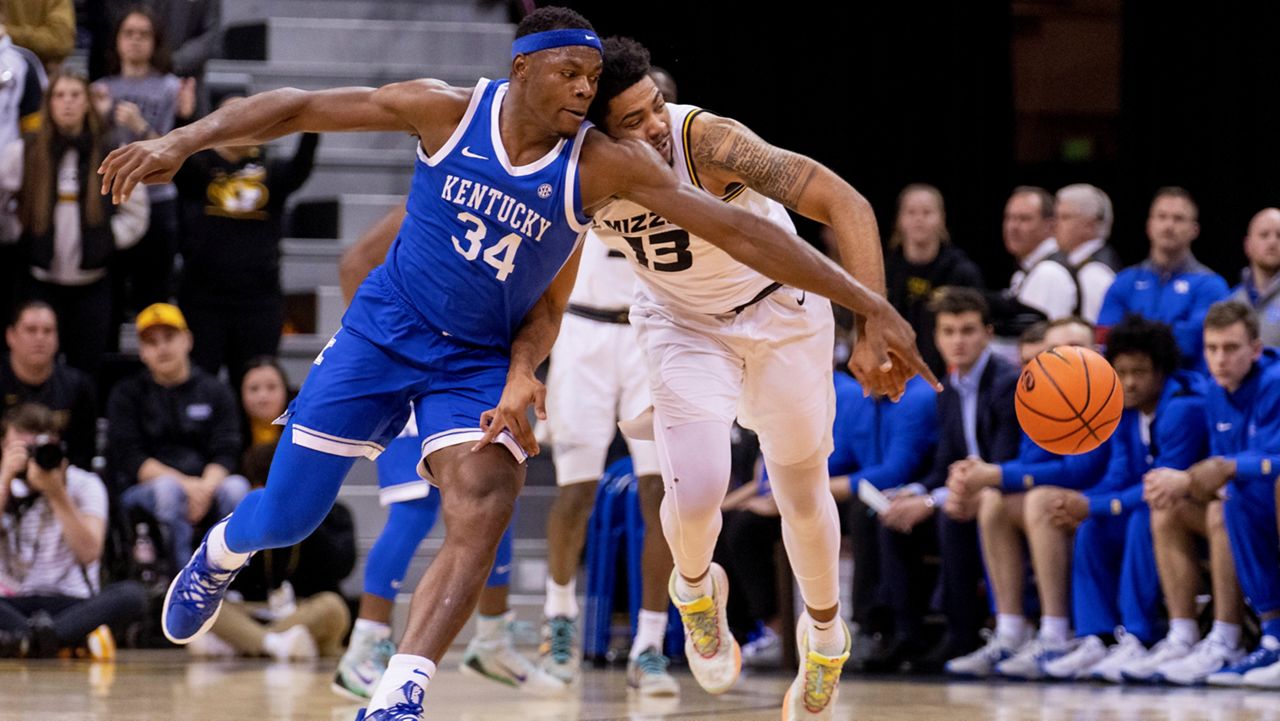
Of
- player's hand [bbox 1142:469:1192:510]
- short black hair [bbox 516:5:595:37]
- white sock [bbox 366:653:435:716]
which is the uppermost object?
short black hair [bbox 516:5:595:37]

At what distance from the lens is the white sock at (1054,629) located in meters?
8.16

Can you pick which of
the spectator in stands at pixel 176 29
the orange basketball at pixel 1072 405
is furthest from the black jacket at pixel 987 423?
the spectator in stands at pixel 176 29

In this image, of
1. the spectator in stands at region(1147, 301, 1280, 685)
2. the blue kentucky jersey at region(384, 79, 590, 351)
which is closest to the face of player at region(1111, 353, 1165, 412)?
the spectator in stands at region(1147, 301, 1280, 685)

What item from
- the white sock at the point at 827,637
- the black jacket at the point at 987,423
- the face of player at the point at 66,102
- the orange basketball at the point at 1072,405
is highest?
the face of player at the point at 66,102

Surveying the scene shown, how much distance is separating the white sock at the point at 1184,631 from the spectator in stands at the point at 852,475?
138cm

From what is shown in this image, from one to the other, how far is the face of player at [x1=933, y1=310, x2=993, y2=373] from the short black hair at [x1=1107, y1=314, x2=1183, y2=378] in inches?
27.6

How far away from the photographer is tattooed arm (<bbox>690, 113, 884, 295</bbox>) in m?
4.92

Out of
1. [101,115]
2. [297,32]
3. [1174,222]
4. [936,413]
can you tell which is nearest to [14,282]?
[101,115]

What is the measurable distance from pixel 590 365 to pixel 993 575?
7.13 ft

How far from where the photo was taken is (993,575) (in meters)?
8.29

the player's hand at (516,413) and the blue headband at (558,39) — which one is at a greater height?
the blue headband at (558,39)

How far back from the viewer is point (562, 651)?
7.68 metres

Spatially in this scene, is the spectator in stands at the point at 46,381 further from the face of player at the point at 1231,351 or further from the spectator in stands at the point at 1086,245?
the face of player at the point at 1231,351

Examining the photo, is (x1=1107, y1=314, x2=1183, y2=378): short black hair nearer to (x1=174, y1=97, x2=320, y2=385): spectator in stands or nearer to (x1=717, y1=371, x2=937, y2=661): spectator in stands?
(x1=717, y1=371, x2=937, y2=661): spectator in stands
